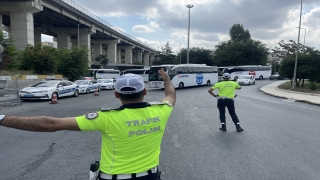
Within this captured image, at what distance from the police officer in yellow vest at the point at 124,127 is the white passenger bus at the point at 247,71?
4754 cm

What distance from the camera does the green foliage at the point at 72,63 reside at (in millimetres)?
29453

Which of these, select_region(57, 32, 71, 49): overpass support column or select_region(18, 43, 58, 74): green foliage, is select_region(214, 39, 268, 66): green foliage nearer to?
select_region(57, 32, 71, 49): overpass support column

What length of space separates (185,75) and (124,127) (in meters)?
30.6

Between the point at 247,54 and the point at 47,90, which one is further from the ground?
the point at 247,54

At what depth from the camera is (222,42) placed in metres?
75.8

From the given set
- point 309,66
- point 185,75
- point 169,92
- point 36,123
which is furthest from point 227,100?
point 309,66

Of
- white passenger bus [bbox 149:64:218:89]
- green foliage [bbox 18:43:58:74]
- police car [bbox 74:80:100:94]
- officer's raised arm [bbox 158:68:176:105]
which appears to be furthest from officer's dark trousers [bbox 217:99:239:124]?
green foliage [bbox 18:43:58:74]

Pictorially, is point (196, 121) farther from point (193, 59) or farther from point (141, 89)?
point (193, 59)

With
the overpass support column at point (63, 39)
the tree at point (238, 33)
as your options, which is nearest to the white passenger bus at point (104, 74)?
the overpass support column at point (63, 39)

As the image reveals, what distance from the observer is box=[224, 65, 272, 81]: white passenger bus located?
2013 inches

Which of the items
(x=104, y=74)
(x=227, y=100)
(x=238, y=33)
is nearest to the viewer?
(x=227, y=100)

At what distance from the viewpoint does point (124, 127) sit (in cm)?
212

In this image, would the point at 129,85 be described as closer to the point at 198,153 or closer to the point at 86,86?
the point at 198,153

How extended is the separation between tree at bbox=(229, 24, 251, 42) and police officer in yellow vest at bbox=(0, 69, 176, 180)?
8413 centimetres
